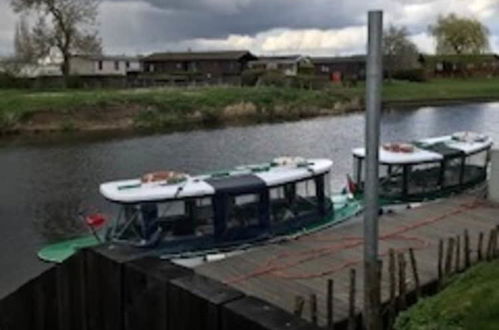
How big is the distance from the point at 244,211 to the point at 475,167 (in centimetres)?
1133

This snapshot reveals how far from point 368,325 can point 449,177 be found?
567 inches

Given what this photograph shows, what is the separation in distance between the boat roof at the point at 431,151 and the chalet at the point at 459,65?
338ft

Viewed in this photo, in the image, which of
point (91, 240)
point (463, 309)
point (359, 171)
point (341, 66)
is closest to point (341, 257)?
point (463, 309)

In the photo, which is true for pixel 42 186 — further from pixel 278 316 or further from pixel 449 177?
pixel 278 316

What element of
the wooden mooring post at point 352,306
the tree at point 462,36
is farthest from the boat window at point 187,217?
the tree at point 462,36

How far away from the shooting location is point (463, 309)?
9.12m

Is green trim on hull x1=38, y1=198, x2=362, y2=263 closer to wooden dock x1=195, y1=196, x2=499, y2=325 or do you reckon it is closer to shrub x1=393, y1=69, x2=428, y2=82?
wooden dock x1=195, y1=196, x2=499, y2=325

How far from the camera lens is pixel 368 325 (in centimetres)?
1149

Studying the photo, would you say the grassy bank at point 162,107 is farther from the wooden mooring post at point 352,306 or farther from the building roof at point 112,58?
the wooden mooring post at point 352,306

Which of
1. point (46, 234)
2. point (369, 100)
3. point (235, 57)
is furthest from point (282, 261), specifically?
point (235, 57)

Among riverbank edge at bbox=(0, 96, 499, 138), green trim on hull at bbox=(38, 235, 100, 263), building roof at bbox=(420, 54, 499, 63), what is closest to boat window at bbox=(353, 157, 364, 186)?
green trim on hull at bbox=(38, 235, 100, 263)

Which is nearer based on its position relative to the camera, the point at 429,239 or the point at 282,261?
the point at 282,261

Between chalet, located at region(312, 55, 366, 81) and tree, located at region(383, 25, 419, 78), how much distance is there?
728 cm

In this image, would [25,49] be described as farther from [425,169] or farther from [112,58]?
[425,169]
